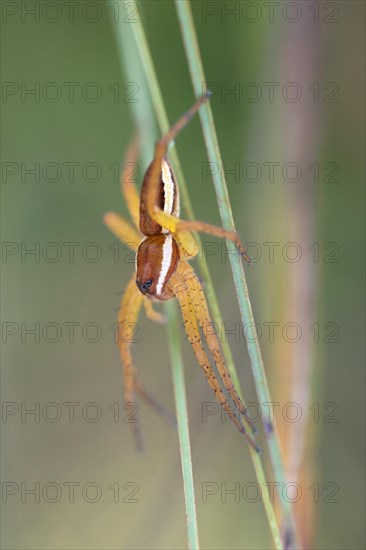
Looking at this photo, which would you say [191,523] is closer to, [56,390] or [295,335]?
[295,335]

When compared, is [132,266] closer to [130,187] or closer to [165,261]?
[130,187]

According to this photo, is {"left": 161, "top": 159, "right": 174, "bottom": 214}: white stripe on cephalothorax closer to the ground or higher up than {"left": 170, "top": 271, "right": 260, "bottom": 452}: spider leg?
higher up

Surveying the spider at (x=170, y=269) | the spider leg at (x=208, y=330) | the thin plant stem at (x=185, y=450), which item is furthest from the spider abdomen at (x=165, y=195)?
the thin plant stem at (x=185, y=450)

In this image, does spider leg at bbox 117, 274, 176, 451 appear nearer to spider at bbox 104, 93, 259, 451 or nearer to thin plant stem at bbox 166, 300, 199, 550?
spider at bbox 104, 93, 259, 451

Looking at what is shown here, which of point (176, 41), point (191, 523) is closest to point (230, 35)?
point (176, 41)

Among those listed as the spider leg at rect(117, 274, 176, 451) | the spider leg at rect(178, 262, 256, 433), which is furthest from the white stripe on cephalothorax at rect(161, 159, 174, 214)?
A: the spider leg at rect(117, 274, 176, 451)

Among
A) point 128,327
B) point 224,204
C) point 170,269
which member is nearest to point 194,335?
point 170,269
